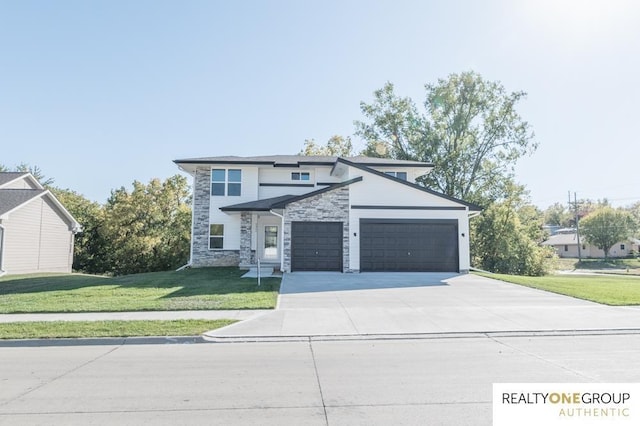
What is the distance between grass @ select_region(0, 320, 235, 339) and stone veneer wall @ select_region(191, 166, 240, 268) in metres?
13.3

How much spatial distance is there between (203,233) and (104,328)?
562 inches

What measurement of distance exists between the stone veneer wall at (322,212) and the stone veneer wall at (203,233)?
15.9 ft

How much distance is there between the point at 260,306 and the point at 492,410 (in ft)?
23.6

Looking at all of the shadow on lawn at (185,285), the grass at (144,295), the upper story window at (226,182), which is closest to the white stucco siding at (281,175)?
the upper story window at (226,182)

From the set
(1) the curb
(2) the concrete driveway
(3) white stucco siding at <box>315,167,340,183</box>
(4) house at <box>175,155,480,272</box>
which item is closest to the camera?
(1) the curb

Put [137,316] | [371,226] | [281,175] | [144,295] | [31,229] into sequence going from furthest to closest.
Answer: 1. [31,229]
2. [281,175]
3. [371,226]
4. [144,295]
5. [137,316]

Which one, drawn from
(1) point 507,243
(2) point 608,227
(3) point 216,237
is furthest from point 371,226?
(2) point 608,227

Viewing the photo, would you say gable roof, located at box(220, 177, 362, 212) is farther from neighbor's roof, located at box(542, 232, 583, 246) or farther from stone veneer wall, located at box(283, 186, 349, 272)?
neighbor's roof, located at box(542, 232, 583, 246)

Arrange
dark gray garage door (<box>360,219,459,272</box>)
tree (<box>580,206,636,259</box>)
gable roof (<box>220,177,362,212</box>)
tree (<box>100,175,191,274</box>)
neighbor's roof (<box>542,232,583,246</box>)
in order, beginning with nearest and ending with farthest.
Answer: gable roof (<box>220,177,362,212</box>), dark gray garage door (<box>360,219,459,272</box>), tree (<box>100,175,191,274</box>), tree (<box>580,206,636,259</box>), neighbor's roof (<box>542,232,583,246</box>)

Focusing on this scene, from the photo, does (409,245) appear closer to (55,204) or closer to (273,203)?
(273,203)

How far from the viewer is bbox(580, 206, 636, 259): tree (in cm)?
5312

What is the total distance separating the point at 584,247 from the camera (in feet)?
207

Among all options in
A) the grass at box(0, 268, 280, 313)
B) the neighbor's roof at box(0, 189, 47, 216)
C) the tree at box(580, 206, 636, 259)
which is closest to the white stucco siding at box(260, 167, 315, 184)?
the grass at box(0, 268, 280, 313)

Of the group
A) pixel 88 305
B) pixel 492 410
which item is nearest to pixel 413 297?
pixel 492 410
